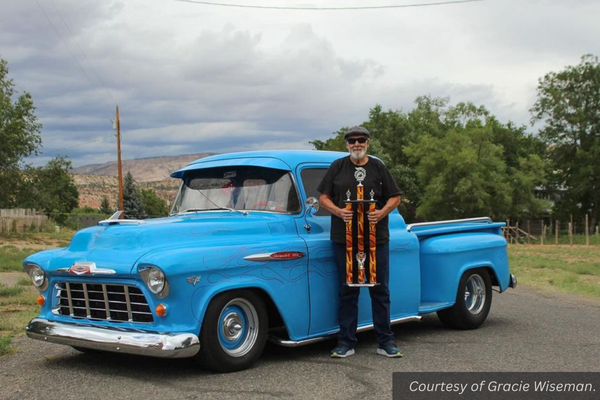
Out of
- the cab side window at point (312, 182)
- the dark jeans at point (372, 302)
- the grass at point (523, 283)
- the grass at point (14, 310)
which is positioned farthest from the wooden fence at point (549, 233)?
the dark jeans at point (372, 302)

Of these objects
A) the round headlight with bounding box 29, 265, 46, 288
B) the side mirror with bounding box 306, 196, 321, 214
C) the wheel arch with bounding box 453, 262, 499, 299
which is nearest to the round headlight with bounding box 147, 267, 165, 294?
the round headlight with bounding box 29, 265, 46, 288

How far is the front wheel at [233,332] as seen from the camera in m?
5.54

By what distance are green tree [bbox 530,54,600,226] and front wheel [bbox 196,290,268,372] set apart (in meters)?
59.9

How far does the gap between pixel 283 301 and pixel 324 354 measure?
0.86 m

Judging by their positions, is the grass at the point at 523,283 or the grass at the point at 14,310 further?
the grass at the point at 523,283

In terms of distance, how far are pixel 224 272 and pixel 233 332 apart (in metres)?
0.53

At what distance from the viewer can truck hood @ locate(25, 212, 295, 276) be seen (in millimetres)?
5637

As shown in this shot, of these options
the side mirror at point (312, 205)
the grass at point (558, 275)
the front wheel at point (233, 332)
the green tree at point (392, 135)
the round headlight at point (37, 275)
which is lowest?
the grass at point (558, 275)

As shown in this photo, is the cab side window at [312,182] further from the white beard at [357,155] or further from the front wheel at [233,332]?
the front wheel at [233,332]

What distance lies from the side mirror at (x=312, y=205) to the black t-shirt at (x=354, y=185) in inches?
4.6

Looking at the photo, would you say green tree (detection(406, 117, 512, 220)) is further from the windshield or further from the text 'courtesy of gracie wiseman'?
the text 'courtesy of gracie wiseman'

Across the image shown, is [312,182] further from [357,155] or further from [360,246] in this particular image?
[360,246]

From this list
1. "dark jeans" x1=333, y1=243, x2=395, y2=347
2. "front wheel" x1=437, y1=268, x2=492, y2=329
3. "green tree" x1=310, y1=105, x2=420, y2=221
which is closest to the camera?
"dark jeans" x1=333, y1=243, x2=395, y2=347

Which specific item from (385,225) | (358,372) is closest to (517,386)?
(358,372)
